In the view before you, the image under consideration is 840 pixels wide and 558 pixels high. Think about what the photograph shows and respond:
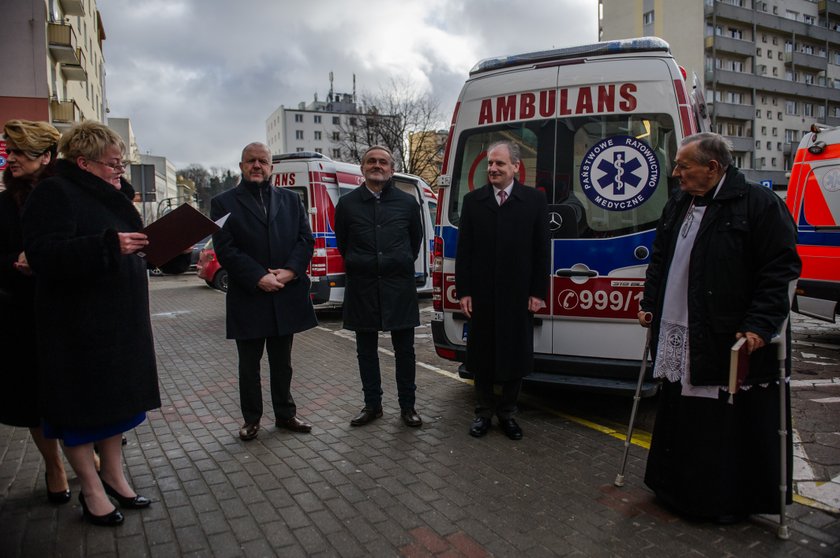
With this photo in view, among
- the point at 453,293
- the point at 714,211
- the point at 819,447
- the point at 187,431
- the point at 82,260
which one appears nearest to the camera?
the point at 82,260

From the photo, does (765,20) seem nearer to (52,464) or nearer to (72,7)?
(72,7)

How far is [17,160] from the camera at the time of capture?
3195 millimetres

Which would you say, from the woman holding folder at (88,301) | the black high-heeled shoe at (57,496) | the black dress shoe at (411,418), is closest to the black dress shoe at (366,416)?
the black dress shoe at (411,418)

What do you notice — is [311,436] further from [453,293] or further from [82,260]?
[82,260]

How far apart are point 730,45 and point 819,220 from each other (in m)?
52.6

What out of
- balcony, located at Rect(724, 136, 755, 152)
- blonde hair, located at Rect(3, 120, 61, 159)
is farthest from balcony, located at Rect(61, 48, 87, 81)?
balcony, located at Rect(724, 136, 755, 152)

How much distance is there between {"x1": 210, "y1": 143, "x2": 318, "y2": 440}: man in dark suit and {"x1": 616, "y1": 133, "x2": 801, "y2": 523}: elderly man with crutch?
2580mm

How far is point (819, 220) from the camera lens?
25.9ft

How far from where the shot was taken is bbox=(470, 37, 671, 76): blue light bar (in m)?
4.42

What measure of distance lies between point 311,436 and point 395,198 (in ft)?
6.27

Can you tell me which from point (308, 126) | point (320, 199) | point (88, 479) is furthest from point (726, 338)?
point (308, 126)

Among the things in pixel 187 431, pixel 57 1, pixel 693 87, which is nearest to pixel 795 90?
pixel 57 1

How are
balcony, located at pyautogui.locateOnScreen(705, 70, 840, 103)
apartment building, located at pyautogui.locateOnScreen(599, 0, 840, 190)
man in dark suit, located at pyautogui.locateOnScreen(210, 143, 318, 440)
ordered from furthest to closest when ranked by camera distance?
balcony, located at pyautogui.locateOnScreen(705, 70, 840, 103) < apartment building, located at pyautogui.locateOnScreen(599, 0, 840, 190) < man in dark suit, located at pyautogui.locateOnScreen(210, 143, 318, 440)

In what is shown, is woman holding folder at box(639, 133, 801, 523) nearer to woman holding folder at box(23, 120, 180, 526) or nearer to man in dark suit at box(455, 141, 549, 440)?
man in dark suit at box(455, 141, 549, 440)
